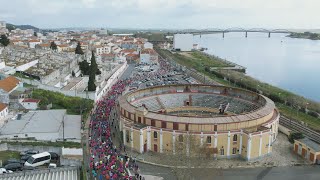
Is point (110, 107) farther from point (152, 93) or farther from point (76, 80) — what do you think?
point (76, 80)

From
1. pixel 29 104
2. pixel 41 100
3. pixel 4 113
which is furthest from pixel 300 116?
pixel 4 113

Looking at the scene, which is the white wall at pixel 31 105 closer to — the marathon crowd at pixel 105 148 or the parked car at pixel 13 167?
the marathon crowd at pixel 105 148

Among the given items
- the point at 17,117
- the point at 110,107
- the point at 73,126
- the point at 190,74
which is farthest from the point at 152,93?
the point at 190,74

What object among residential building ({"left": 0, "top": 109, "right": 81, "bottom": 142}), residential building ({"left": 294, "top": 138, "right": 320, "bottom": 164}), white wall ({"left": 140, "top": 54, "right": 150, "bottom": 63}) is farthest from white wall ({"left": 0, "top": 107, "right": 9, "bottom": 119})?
white wall ({"left": 140, "top": 54, "right": 150, "bottom": 63})

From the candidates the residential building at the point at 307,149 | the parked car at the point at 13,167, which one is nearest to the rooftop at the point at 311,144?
the residential building at the point at 307,149

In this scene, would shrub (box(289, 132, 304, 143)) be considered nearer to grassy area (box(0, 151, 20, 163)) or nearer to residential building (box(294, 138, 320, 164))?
residential building (box(294, 138, 320, 164))

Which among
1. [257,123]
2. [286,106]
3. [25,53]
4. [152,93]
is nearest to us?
[257,123]
